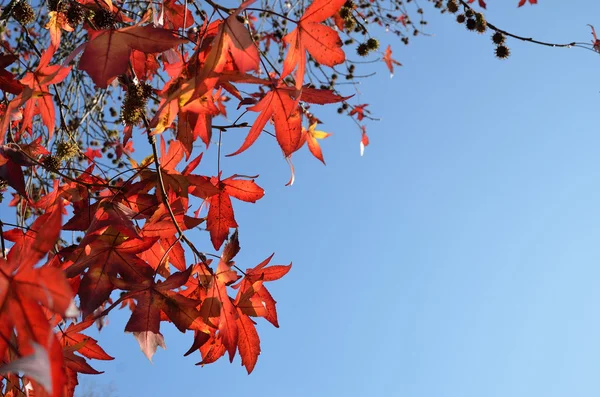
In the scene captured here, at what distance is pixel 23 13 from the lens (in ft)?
5.75

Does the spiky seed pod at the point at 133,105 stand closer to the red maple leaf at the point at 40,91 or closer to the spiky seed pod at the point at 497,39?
the red maple leaf at the point at 40,91

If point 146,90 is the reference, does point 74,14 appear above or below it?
above

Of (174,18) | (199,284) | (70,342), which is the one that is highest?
(174,18)

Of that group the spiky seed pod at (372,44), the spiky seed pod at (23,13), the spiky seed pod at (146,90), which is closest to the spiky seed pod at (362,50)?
the spiky seed pod at (372,44)

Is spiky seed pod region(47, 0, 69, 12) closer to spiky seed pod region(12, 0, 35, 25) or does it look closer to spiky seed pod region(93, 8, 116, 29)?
spiky seed pod region(93, 8, 116, 29)

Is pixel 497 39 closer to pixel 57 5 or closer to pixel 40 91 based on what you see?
pixel 57 5

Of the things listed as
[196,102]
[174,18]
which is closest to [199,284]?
[196,102]

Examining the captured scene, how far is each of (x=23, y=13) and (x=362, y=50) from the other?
1714 millimetres

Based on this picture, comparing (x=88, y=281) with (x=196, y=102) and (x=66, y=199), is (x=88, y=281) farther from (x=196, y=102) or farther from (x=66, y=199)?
(x=66, y=199)

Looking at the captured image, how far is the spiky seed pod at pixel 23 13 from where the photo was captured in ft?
5.63

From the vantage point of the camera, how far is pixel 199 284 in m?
1.16

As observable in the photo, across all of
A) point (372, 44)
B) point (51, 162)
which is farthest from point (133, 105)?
point (372, 44)

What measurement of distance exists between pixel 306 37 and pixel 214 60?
0.20m

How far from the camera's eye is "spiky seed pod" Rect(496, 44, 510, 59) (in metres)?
2.66
